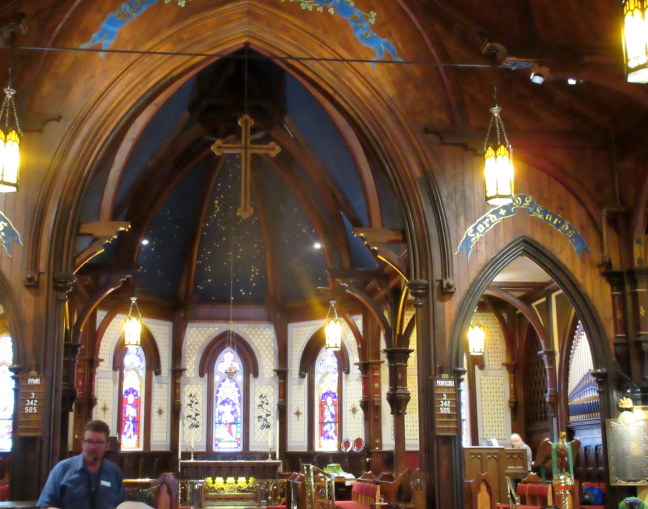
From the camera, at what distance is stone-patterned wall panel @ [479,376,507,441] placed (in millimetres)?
22688

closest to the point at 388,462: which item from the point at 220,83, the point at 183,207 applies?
the point at 183,207

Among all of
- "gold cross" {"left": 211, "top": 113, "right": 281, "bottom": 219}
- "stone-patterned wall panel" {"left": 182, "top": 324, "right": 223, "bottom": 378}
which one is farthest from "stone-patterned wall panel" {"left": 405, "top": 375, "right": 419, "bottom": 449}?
"gold cross" {"left": 211, "top": 113, "right": 281, "bottom": 219}

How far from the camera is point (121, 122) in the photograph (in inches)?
589

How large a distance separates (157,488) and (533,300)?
11681mm

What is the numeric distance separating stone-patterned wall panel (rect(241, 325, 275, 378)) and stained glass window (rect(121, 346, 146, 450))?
298 cm

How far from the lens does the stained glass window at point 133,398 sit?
2341cm

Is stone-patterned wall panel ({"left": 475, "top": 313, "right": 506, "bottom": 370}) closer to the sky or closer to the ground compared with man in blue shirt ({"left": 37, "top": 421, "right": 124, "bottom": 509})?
closer to the sky

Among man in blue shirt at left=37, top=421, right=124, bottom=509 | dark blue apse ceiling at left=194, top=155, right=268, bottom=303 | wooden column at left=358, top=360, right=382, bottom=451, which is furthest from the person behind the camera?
dark blue apse ceiling at left=194, top=155, right=268, bottom=303

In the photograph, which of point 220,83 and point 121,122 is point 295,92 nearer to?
point 220,83

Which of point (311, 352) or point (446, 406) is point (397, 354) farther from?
point (311, 352)

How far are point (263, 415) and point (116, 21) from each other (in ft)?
42.9

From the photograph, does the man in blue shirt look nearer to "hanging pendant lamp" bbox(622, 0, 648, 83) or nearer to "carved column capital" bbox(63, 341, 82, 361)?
"hanging pendant lamp" bbox(622, 0, 648, 83)

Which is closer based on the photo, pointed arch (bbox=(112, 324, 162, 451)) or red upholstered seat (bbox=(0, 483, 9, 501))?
red upholstered seat (bbox=(0, 483, 9, 501))

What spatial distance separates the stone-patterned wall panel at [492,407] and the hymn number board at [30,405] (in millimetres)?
12192
